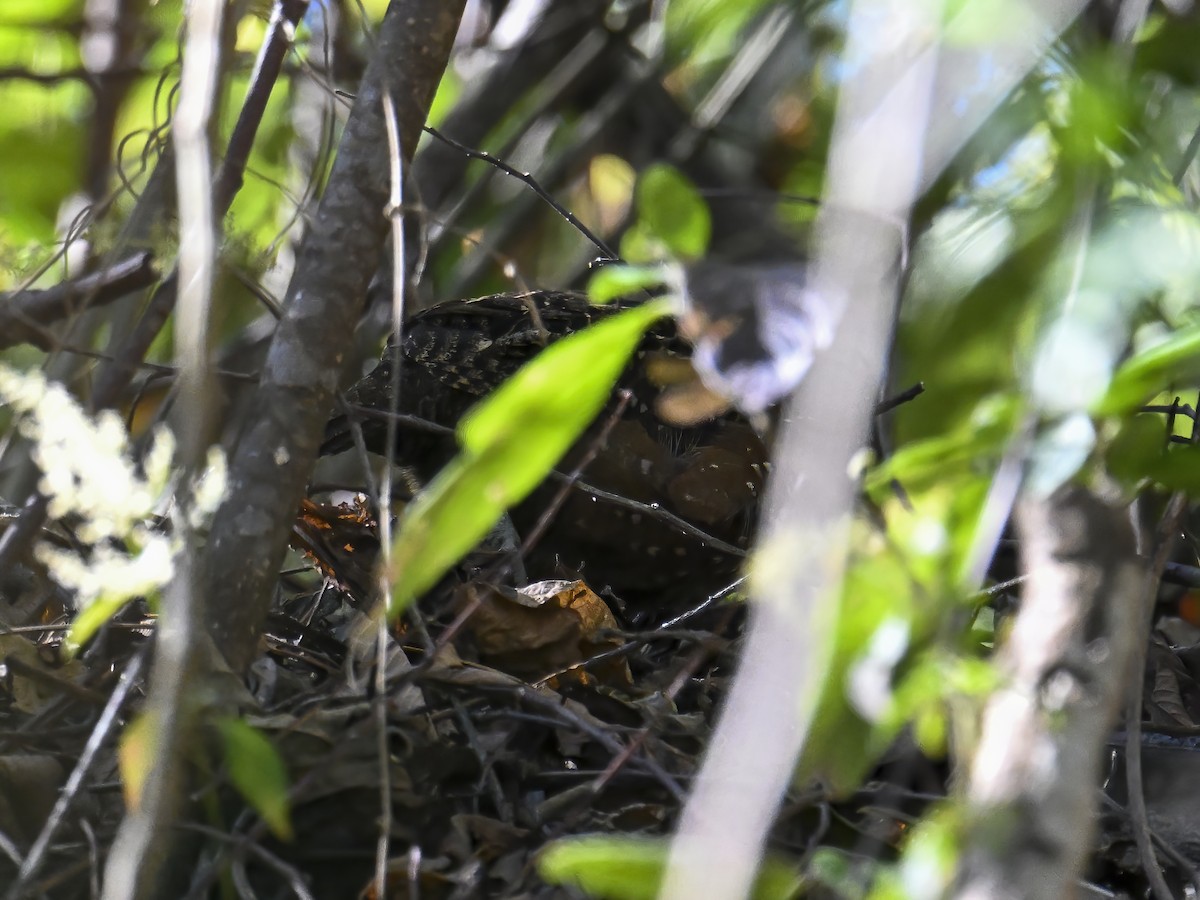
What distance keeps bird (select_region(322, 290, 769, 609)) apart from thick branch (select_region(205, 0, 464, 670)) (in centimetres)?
76

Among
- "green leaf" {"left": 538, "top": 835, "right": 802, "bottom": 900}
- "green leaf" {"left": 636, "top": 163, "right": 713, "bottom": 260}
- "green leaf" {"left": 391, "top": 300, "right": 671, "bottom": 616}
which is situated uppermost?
"green leaf" {"left": 636, "top": 163, "right": 713, "bottom": 260}

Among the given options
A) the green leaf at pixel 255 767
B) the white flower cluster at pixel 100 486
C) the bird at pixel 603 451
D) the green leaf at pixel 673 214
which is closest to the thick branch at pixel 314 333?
the white flower cluster at pixel 100 486

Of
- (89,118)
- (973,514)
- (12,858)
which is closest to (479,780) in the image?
(12,858)

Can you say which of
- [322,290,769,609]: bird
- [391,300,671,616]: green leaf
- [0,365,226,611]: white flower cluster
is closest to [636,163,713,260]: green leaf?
[391,300,671,616]: green leaf

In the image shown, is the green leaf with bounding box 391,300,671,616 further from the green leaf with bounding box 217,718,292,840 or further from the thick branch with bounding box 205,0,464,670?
the thick branch with bounding box 205,0,464,670

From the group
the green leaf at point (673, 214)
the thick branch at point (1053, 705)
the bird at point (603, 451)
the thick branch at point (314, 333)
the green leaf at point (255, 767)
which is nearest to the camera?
the thick branch at point (1053, 705)

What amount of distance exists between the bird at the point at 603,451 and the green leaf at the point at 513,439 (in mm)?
1718

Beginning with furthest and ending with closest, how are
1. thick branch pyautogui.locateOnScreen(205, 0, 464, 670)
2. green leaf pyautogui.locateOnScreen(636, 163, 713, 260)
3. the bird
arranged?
the bird → thick branch pyautogui.locateOnScreen(205, 0, 464, 670) → green leaf pyautogui.locateOnScreen(636, 163, 713, 260)

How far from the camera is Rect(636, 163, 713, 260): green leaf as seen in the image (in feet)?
4.71

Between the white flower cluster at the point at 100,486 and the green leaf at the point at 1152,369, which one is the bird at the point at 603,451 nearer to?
the white flower cluster at the point at 100,486

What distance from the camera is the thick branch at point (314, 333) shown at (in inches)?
68.0

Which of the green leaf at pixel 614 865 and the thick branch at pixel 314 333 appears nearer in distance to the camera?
the green leaf at pixel 614 865

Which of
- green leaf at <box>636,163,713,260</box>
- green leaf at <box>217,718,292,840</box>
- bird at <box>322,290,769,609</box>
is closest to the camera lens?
green leaf at <box>217,718,292,840</box>

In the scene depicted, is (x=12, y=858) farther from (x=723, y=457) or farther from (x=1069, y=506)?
(x=723, y=457)
